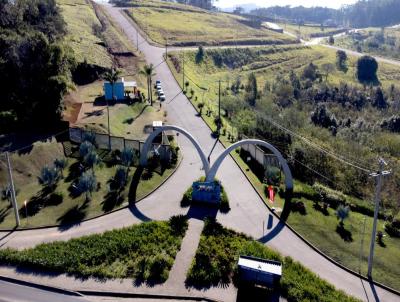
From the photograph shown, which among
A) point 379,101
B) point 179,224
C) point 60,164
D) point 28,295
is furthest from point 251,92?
point 28,295

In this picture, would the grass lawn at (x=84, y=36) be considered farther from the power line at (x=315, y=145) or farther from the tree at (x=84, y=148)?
the power line at (x=315, y=145)

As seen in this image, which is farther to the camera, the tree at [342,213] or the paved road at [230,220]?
the tree at [342,213]

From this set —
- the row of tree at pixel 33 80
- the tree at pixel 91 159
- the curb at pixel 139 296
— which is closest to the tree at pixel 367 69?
the row of tree at pixel 33 80

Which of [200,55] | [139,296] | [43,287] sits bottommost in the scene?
[139,296]

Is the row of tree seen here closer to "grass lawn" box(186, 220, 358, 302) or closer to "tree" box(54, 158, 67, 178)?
"tree" box(54, 158, 67, 178)

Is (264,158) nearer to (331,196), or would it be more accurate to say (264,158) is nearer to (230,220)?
(331,196)
